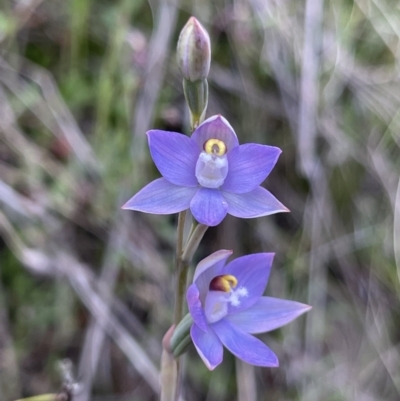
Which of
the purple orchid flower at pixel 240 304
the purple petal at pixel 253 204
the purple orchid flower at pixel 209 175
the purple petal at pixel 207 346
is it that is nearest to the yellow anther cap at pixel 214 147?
the purple orchid flower at pixel 209 175

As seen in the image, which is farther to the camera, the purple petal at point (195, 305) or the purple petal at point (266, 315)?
the purple petal at point (266, 315)

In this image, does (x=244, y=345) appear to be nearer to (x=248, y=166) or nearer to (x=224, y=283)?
(x=224, y=283)

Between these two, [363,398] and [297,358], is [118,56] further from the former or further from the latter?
[363,398]

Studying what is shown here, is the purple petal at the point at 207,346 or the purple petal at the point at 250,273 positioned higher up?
the purple petal at the point at 250,273

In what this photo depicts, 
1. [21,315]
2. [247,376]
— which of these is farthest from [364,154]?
[21,315]

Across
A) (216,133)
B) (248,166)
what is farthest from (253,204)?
(216,133)

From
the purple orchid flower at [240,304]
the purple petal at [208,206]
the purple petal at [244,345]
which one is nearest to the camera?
the purple petal at [208,206]

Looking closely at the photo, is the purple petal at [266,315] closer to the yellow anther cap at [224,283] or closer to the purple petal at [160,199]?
the yellow anther cap at [224,283]
